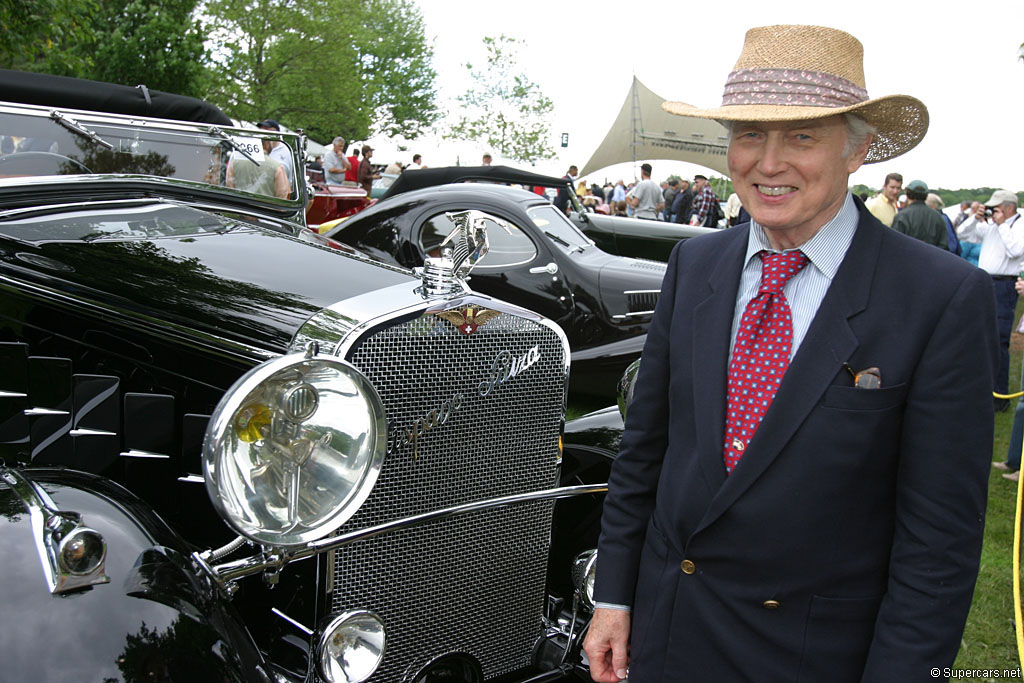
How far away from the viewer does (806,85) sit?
1505mm

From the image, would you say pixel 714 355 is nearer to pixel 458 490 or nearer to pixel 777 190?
pixel 777 190

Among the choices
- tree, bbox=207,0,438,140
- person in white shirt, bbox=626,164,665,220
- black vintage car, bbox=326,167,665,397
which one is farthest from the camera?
tree, bbox=207,0,438,140

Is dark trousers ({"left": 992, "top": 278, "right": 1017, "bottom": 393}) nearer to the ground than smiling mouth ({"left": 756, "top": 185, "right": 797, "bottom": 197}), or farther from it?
nearer to the ground

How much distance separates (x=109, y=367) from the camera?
232cm

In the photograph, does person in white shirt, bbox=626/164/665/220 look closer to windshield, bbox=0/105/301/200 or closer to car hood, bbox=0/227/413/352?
windshield, bbox=0/105/301/200

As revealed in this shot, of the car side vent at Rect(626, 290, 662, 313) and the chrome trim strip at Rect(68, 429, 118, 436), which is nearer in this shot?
the chrome trim strip at Rect(68, 429, 118, 436)

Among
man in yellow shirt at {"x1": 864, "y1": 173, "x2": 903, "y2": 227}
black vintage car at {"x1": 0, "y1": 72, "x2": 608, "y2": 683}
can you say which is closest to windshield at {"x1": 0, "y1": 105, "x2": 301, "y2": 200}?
black vintage car at {"x1": 0, "y1": 72, "x2": 608, "y2": 683}

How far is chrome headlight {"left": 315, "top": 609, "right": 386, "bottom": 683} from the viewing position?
183cm

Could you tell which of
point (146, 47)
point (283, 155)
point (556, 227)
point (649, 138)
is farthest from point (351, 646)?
point (649, 138)

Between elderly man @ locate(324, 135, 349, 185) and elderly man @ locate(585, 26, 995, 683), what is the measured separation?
48.8 feet

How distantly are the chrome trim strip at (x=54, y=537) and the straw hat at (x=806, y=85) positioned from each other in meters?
1.41

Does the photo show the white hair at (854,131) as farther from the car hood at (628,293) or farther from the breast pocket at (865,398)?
the car hood at (628,293)

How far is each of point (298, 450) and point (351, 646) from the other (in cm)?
50

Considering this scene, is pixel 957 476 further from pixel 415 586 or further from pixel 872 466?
pixel 415 586
